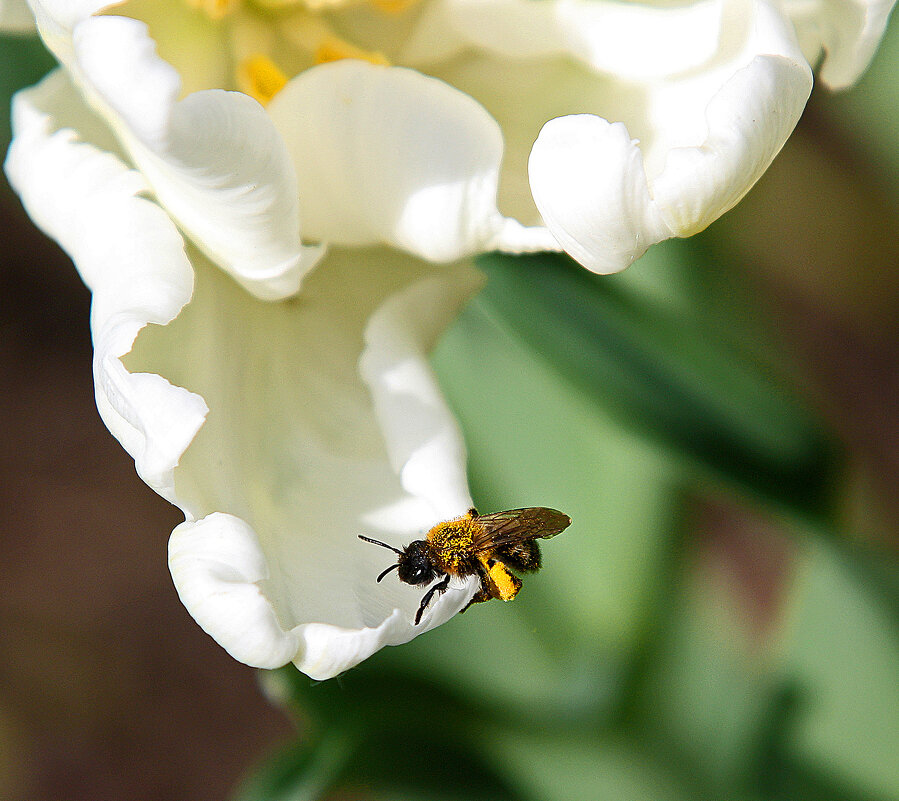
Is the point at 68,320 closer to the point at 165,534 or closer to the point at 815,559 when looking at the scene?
the point at 165,534

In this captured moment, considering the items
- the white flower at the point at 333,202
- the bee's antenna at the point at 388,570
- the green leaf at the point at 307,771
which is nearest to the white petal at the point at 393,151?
the white flower at the point at 333,202

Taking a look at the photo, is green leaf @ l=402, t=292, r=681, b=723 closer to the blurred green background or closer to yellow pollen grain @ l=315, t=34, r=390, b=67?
the blurred green background

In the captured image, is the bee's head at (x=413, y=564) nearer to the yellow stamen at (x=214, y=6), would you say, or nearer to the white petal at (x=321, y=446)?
the white petal at (x=321, y=446)

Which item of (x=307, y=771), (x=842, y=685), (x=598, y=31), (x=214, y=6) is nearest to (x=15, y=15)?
(x=214, y=6)

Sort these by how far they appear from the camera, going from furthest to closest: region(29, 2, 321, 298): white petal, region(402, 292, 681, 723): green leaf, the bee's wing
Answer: region(402, 292, 681, 723): green leaf, the bee's wing, region(29, 2, 321, 298): white petal

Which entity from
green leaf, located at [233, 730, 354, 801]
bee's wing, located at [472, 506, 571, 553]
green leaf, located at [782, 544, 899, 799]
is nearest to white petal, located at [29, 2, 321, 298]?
bee's wing, located at [472, 506, 571, 553]

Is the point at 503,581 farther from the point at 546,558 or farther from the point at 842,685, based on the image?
the point at 842,685
